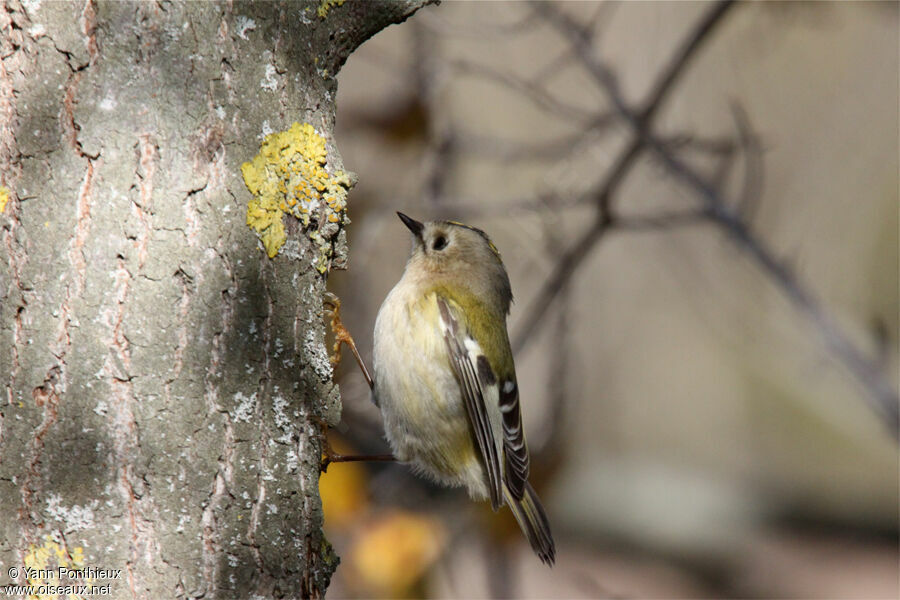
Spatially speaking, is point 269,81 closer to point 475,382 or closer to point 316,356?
point 316,356

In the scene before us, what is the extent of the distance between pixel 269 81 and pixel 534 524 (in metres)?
1.82

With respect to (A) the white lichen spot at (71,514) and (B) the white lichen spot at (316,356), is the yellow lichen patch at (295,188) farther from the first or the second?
(A) the white lichen spot at (71,514)

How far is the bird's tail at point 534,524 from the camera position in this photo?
2924 millimetres

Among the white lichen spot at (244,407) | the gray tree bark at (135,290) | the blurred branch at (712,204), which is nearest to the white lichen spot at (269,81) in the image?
the gray tree bark at (135,290)

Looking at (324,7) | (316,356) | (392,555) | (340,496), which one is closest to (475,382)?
(316,356)

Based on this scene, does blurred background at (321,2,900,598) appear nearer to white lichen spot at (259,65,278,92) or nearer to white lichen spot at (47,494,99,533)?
white lichen spot at (259,65,278,92)

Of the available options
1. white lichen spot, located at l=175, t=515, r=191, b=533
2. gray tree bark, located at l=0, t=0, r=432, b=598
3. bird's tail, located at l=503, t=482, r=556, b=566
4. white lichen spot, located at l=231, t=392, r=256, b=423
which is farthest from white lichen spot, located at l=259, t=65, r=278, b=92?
bird's tail, located at l=503, t=482, r=556, b=566

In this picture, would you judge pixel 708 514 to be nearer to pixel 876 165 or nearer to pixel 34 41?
pixel 876 165

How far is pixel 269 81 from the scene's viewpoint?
1.86 m

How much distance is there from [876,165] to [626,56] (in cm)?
287

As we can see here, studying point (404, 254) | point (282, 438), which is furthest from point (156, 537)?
point (404, 254)

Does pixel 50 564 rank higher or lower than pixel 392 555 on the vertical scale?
lower

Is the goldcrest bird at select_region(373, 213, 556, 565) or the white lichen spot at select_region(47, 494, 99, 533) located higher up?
the goldcrest bird at select_region(373, 213, 556, 565)

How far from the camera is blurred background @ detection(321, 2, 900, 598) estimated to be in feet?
15.0
